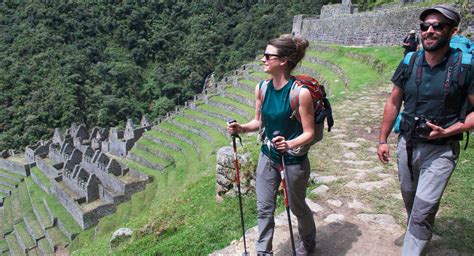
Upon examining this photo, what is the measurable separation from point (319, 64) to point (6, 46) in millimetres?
52335

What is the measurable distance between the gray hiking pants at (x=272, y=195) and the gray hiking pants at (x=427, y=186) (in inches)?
28.2

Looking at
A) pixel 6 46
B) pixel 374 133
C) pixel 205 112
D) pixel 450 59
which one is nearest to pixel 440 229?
pixel 450 59

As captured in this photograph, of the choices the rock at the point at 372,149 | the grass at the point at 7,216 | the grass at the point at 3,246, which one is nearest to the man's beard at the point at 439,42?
the rock at the point at 372,149

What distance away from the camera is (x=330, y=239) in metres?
3.11

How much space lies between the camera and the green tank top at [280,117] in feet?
8.08

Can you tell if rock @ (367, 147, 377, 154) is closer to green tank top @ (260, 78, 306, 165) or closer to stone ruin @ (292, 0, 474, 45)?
green tank top @ (260, 78, 306, 165)

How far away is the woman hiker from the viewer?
2416 mm

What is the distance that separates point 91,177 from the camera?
18.3 m

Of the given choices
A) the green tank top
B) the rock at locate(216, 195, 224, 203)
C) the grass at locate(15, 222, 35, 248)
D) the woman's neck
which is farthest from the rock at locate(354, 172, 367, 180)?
the grass at locate(15, 222, 35, 248)

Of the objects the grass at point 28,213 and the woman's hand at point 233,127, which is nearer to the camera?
the woman's hand at point 233,127

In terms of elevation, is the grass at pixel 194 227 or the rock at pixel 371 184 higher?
the rock at pixel 371 184

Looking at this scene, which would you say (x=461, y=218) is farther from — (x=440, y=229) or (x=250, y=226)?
(x=250, y=226)

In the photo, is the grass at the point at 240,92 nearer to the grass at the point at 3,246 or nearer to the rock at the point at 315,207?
the grass at the point at 3,246

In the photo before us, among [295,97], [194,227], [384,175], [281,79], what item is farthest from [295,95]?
[194,227]
